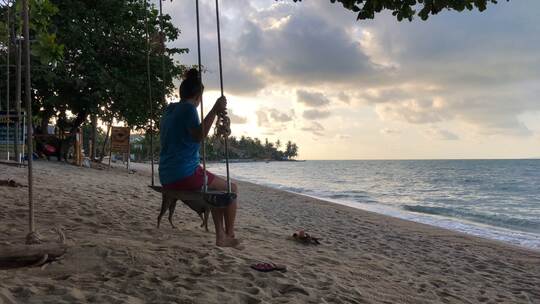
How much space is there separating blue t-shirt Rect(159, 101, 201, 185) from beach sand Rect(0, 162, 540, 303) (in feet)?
2.42

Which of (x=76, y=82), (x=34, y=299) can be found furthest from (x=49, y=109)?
(x=34, y=299)

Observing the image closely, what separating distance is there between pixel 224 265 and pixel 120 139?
743 inches

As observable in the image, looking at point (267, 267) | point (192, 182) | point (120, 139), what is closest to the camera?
point (267, 267)

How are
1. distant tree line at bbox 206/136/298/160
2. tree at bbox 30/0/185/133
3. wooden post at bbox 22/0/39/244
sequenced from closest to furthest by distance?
wooden post at bbox 22/0/39/244 < tree at bbox 30/0/185/133 < distant tree line at bbox 206/136/298/160

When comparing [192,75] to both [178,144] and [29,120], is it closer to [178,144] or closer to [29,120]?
[178,144]

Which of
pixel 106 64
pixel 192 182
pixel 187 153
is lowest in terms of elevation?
pixel 192 182

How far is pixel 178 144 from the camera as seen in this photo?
4016 millimetres

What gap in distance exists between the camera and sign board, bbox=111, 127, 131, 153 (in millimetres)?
21281

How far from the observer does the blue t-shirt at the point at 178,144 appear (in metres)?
3.91

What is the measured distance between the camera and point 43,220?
516 centimetres

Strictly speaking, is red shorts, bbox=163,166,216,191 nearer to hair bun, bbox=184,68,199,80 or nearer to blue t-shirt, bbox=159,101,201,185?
blue t-shirt, bbox=159,101,201,185

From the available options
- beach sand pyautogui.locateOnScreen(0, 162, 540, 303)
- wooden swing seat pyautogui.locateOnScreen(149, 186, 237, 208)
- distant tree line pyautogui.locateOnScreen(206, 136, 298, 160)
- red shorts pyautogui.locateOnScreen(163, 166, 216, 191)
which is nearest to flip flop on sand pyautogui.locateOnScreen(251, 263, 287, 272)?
beach sand pyautogui.locateOnScreen(0, 162, 540, 303)

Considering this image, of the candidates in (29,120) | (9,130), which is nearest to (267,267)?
(29,120)

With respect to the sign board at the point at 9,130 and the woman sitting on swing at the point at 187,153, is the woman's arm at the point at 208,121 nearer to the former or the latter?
the woman sitting on swing at the point at 187,153
